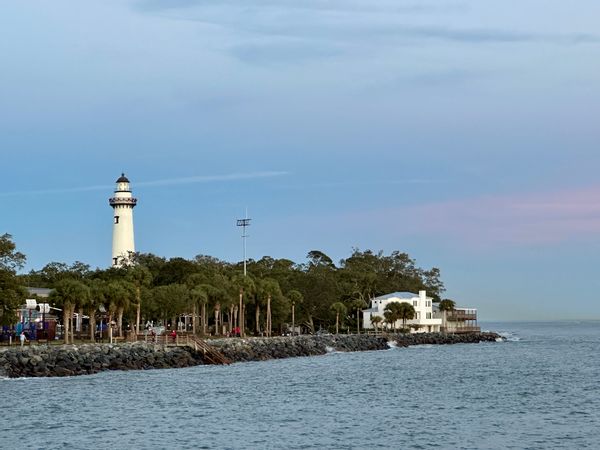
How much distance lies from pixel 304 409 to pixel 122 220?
86629 millimetres

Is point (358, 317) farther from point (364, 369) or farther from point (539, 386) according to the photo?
point (539, 386)

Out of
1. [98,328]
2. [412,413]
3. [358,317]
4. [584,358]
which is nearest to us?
[412,413]

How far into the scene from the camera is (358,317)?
148m

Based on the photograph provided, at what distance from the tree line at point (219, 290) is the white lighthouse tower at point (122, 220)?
2091 millimetres

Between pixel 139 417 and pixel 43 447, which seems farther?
pixel 139 417

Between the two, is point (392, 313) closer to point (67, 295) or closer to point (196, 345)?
point (196, 345)

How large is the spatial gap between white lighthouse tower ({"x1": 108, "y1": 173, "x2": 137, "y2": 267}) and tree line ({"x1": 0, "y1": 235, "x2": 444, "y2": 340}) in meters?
2.09

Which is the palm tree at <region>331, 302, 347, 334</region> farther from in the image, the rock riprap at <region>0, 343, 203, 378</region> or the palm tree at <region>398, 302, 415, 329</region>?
the rock riprap at <region>0, 343, 203, 378</region>

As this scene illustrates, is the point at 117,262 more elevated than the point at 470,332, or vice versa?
the point at 117,262

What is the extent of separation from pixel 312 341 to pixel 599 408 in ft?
198

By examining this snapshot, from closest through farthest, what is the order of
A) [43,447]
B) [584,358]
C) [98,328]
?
[43,447]
[584,358]
[98,328]

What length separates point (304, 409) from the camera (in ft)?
162

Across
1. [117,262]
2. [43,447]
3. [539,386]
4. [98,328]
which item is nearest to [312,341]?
[98,328]

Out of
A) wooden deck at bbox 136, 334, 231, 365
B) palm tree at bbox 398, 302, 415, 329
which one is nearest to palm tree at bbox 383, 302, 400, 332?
palm tree at bbox 398, 302, 415, 329
